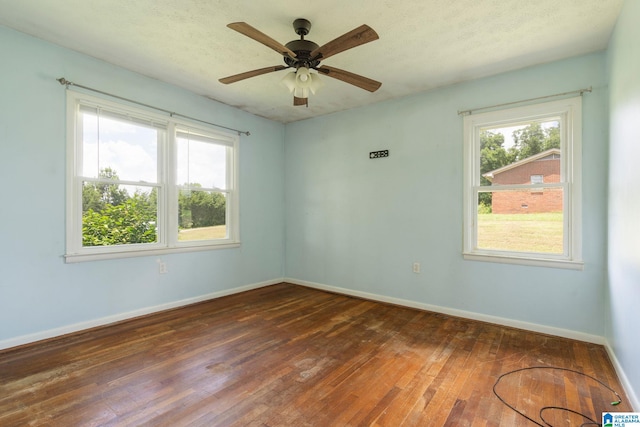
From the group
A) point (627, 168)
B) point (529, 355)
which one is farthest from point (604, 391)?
point (627, 168)

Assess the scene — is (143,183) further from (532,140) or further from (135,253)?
(532,140)

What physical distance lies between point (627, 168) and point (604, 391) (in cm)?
150

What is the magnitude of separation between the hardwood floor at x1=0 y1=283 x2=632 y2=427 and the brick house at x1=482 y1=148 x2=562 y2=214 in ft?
4.17

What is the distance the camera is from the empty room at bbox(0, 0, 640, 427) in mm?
1939

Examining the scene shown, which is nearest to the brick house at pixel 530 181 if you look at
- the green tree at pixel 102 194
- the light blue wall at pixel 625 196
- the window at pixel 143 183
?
the light blue wall at pixel 625 196

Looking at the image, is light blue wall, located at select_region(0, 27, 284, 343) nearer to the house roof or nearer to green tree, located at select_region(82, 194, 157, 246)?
green tree, located at select_region(82, 194, 157, 246)

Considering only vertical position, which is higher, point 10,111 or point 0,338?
point 10,111

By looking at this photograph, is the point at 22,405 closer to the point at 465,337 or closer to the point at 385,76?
the point at 465,337

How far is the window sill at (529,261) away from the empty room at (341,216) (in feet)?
0.08

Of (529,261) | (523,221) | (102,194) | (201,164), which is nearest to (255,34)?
(102,194)

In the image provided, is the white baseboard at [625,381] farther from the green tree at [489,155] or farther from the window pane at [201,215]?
the window pane at [201,215]

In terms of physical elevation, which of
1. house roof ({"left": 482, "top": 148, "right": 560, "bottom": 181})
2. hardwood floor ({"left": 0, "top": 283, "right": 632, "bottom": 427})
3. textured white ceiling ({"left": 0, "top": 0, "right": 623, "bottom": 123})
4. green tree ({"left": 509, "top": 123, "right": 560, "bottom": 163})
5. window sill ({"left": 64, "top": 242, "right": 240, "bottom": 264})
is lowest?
hardwood floor ({"left": 0, "top": 283, "right": 632, "bottom": 427})

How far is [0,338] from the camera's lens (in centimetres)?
246

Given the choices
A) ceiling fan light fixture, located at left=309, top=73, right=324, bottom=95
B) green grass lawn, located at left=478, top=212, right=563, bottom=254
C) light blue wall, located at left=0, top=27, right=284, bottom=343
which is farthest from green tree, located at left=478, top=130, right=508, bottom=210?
light blue wall, located at left=0, top=27, right=284, bottom=343
